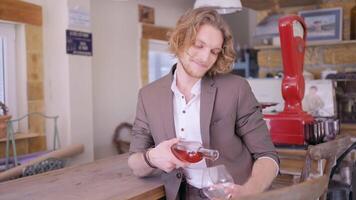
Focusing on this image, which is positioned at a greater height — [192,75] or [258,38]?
[258,38]

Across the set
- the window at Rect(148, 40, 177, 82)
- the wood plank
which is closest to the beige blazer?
the wood plank

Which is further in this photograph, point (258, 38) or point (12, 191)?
point (258, 38)

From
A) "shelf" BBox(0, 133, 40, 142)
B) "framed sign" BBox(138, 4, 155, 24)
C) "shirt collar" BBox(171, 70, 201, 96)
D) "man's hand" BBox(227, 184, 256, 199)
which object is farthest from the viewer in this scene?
"framed sign" BBox(138, 4, 155, 24)

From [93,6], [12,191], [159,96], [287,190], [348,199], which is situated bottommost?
[348,199]

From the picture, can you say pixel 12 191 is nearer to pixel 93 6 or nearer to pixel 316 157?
pixel 316 157

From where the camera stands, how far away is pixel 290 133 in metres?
1.96

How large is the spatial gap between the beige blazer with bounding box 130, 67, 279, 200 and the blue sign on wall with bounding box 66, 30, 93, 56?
7.72 ft

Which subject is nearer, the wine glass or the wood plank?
the wood plank

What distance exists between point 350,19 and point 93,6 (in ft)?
7.94

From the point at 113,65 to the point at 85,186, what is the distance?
3.17 m

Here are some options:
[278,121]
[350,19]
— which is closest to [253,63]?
[350,19]

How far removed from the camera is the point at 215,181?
4.12ft

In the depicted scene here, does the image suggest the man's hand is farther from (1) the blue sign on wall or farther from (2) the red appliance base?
(1) the blue sign on wall

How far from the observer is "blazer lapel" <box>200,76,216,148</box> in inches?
52.2
